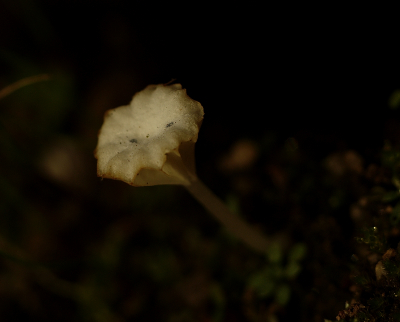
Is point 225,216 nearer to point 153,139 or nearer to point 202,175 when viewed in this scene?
point 153,139

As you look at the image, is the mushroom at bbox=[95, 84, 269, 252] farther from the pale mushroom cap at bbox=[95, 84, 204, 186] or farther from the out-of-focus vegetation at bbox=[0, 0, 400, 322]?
the out-of-focus vegetation at bbox=[0, 0, 400, 322]

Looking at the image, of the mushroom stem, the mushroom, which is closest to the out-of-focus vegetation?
the mushroom stem

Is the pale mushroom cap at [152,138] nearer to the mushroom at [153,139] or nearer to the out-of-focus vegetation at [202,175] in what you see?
the mushroom at [153,139]

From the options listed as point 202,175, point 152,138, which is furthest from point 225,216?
point 202,175

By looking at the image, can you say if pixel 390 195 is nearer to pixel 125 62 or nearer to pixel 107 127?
pixel 107 127

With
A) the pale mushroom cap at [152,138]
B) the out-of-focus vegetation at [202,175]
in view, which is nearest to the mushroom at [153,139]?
the pale mushroom cap at [152,138]
